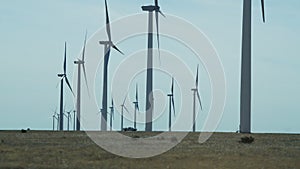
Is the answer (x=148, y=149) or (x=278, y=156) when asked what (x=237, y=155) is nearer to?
(x=278, y=156)

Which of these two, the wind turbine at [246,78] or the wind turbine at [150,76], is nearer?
the wind turbine at [246,78]

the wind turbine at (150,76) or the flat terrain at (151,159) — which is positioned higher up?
the wind turbine at (150,76)

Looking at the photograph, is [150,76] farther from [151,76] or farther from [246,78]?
[246,78]

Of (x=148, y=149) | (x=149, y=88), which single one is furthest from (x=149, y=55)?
(x=148, y=149)

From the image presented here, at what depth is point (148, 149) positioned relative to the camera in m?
49.1

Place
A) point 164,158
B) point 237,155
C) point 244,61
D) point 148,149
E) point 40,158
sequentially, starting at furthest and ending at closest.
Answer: point 244,61, point 148,149, point 237,155, point 164,158, point 40,158

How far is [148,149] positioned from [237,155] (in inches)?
272

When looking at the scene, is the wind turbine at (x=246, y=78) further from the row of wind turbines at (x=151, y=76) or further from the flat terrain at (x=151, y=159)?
the flat terrain at (x=151, y=159)

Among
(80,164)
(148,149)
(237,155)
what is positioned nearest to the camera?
(80,164)

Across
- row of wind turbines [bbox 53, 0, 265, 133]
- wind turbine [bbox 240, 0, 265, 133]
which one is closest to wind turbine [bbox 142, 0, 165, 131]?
row of wind turbines [bbox 53, 0, 265, 133]

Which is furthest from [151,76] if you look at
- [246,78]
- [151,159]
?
[151,159]

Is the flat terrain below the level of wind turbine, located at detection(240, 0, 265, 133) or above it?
below

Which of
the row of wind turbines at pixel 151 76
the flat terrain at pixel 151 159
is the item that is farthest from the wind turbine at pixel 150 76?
the flat terrain at pixel 151 159

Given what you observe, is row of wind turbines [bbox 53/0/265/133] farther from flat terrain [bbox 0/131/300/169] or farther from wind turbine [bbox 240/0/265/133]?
flat terrain [bbox 0/131/300/169]
